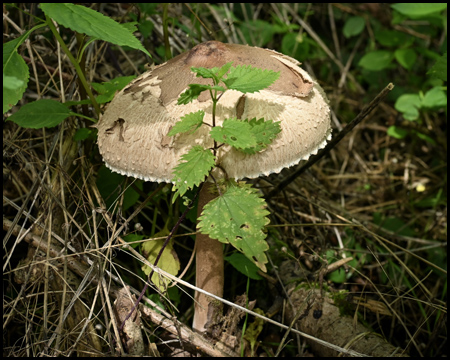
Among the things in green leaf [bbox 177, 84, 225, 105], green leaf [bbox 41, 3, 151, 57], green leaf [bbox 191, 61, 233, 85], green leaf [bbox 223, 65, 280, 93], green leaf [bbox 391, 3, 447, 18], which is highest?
green leaf [bbox 41, 3, 151, 57]

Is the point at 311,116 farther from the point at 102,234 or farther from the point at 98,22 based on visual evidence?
the point at 102,234

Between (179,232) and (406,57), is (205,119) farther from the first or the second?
(406,57)

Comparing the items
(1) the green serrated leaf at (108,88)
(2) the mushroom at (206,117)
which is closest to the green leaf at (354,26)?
(2) the mushroom at (206,117)

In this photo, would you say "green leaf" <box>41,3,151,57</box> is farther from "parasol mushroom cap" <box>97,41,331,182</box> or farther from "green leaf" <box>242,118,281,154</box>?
"green leaf" <box>242,118,281,154</box>

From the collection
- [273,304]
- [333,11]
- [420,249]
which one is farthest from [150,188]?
[333,11]

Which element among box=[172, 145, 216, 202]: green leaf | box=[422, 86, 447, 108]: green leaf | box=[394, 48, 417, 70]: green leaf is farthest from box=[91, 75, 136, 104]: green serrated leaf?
box=[394, 48, 417, 70]: green leaf

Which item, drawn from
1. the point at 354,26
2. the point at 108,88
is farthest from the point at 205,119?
the point at 354,26
